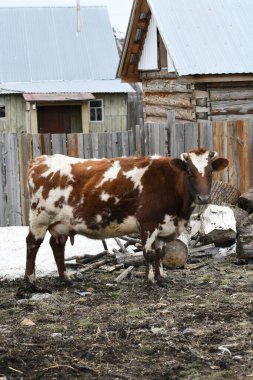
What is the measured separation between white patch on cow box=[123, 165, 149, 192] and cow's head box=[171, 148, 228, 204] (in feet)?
1.47

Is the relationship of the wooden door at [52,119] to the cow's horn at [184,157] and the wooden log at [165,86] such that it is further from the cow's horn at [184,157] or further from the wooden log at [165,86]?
the cow's horn at [184,157]

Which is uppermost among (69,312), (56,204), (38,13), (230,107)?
(38,13)

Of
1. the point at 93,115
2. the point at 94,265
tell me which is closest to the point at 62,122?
the point at 93,115

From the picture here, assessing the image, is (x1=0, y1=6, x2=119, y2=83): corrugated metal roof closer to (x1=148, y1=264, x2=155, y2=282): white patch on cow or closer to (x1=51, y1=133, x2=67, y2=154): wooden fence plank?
(x1=51, y1=133, x2=67, y2=154): wooden fence plank

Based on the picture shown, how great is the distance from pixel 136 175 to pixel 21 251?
3080 mm

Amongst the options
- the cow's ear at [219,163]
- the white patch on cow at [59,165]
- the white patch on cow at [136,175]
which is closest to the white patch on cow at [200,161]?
the cow's ear at [219,163]

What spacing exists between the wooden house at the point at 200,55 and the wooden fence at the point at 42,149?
380cm

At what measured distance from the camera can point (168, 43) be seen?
1748 cm

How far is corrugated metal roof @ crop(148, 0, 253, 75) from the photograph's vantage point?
56.7ft

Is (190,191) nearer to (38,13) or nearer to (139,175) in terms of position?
(139,175)

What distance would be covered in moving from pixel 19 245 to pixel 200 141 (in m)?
3.71

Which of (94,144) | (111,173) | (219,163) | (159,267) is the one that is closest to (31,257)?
(111,173)

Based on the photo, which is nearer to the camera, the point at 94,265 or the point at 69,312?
the point at 69,312

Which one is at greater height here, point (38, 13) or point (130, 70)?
point (38, 13)
